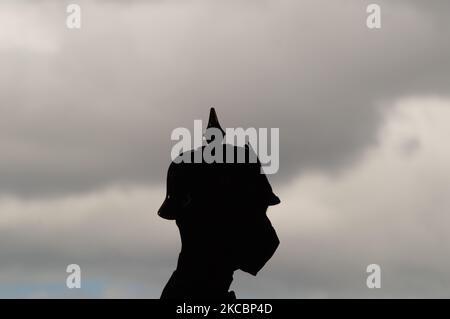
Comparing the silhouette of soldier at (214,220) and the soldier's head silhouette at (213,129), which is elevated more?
the soldier's head silhouette at (213,129)

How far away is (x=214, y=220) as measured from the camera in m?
26.6

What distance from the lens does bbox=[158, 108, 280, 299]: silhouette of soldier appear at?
26.5 metres

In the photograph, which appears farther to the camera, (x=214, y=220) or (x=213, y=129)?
(x=213, y=129)

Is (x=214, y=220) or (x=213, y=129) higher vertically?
(x=213, y=129)

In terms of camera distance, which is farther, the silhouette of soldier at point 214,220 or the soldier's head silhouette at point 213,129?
the soldier's head silhouette at point 213,129

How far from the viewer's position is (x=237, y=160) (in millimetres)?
26797

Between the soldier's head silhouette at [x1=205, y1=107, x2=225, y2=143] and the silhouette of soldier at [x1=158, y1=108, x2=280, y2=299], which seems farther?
the soldier's head silhouette at [x1=205, y1=107, x2=225, y2=143]

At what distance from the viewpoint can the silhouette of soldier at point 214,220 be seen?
86.9ft

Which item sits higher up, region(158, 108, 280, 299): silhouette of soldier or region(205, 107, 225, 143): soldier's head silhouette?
region(205, 107, 225, 143): soldier's head silhouette
